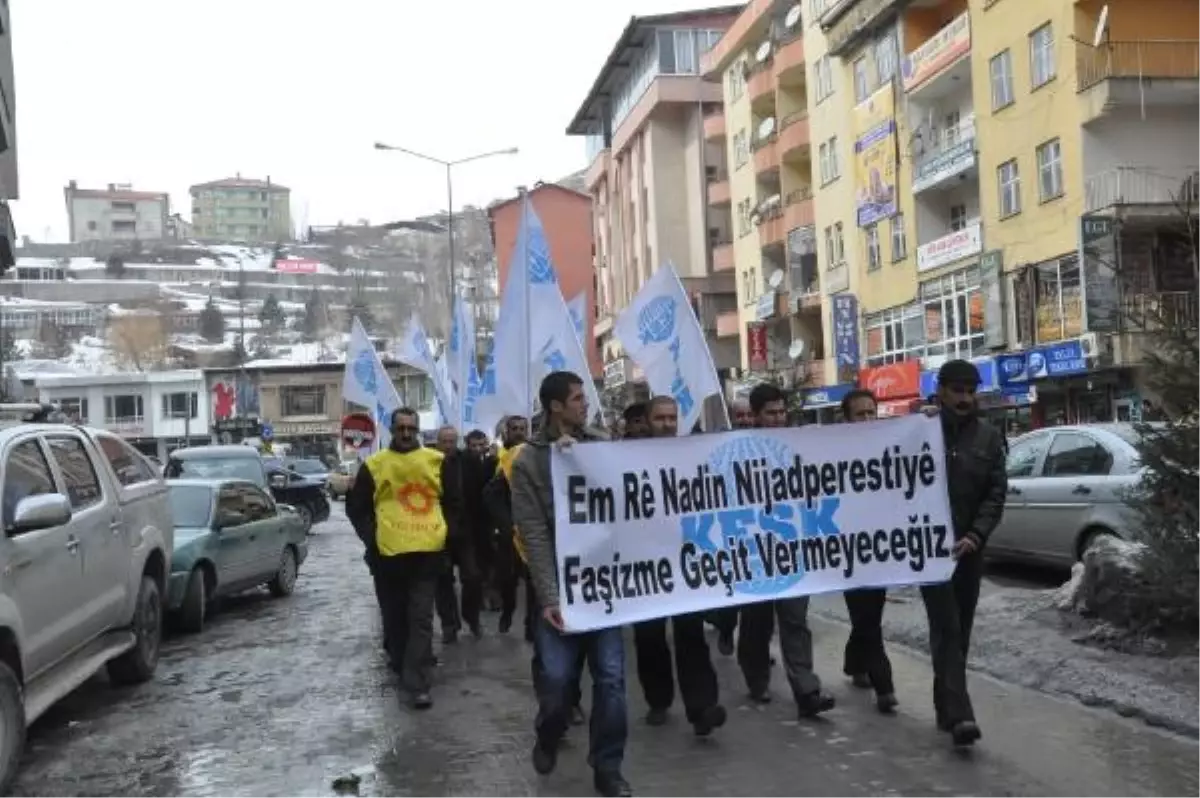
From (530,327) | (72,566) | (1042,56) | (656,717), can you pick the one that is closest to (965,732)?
(656,717)

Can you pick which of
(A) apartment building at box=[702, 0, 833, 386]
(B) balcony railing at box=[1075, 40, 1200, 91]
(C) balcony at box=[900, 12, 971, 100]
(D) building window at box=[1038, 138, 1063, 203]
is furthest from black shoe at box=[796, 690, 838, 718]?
(A) apartment building at box=[702, 0, 833, 386]

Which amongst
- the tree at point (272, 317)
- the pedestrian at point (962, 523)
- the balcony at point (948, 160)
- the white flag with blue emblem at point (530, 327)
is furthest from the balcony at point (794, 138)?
the tree at point (272, 317)

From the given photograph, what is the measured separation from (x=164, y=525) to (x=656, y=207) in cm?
5078

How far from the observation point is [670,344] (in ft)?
33.9

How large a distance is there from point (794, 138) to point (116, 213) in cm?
16531

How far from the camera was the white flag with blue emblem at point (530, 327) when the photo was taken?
35.7 ft

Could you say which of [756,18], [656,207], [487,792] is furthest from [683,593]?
[656,207]

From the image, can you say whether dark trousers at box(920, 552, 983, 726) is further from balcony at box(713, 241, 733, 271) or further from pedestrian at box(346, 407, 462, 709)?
balcony at box(713, 241, 733, 271)

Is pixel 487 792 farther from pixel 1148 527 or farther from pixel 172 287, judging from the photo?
pixel 172 287

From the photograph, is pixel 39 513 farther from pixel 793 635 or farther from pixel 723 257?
pixel 723 257

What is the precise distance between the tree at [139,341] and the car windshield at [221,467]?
A: 93143 millimetres

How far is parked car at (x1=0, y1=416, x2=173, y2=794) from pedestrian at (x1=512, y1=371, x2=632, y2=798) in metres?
2.40

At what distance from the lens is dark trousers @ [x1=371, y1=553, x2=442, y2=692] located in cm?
745

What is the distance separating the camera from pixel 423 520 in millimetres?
7547
